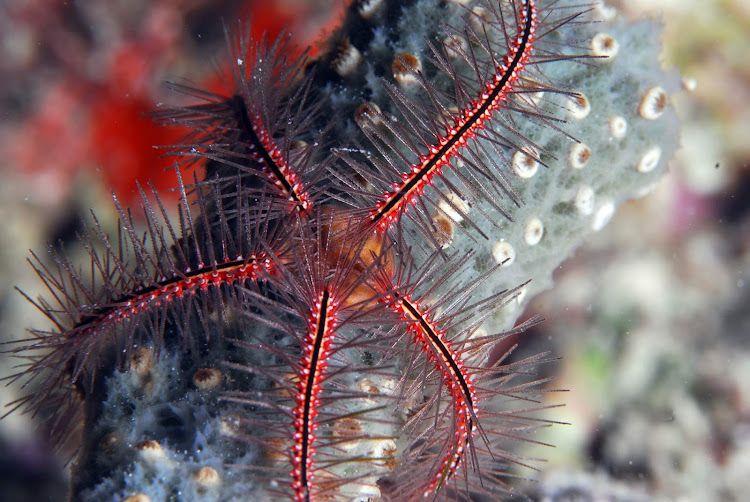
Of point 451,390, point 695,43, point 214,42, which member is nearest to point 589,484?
point 451,390

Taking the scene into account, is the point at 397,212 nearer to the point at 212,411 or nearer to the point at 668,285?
the point at 212,411

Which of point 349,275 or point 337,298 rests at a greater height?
point 349,275

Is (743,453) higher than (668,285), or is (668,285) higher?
(668,285)

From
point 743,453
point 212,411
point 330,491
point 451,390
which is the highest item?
point 743,453

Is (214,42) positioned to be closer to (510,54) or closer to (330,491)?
(510,54)

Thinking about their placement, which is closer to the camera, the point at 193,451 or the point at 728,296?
the point at 193,451

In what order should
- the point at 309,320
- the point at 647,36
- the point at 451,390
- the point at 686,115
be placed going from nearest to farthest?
1. the point at 309,320
2. the point at 451,390
3. the point at 647,36
4. the point at 686,115

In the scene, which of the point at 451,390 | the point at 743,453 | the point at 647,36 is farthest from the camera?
the point at 743,453
